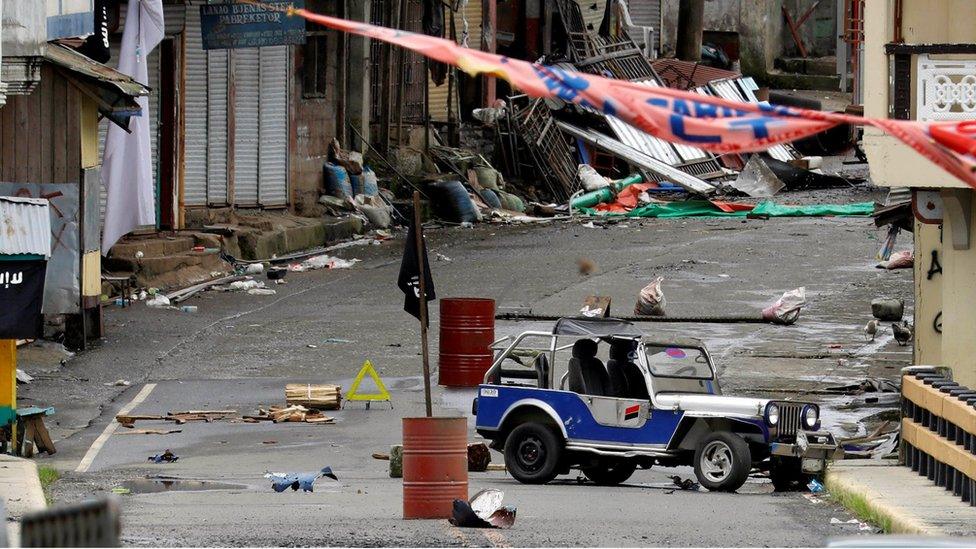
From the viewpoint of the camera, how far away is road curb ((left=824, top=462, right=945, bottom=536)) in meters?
11.7

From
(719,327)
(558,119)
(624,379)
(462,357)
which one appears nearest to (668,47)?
(558,119)

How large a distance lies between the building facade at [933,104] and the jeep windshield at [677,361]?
237 centimetres

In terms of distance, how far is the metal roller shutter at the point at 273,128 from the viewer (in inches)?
1195

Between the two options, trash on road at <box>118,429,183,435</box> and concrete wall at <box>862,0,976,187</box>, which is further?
trash on road at <box>118,429,183,435</box>

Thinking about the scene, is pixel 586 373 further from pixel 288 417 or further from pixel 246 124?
pixel 246 124

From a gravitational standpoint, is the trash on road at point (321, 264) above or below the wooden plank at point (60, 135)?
below

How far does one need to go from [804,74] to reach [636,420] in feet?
118

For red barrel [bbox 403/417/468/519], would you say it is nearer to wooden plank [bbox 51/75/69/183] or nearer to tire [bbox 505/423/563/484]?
tire [bbox 505/423/563/484]

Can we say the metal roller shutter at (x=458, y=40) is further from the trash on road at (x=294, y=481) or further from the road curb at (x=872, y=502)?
the road curb at (x=872, y=502)

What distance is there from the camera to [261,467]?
15.6 metres

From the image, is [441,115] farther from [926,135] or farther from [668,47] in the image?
[926,135]

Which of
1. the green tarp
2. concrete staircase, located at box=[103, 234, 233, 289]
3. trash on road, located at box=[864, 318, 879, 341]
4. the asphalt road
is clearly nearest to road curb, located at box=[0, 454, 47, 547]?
the asphalt road

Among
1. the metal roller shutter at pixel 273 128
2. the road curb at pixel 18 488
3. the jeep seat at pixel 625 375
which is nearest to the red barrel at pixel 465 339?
the jeep seat at pixel 625 375

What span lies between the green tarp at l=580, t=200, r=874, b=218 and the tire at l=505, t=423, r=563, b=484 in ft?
65.2
